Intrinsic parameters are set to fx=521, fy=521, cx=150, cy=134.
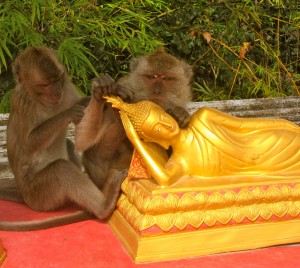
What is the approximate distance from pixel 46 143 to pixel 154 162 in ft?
2.69

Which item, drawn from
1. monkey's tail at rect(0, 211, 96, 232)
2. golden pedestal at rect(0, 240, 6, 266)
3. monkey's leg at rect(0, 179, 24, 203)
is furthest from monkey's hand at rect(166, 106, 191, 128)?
monkey's leg at rect(0, 179, 24, 203)

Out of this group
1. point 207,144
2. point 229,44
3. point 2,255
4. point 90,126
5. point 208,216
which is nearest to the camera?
point 2,255

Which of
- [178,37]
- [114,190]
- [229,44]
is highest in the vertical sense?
[114,190]

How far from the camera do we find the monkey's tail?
242cm

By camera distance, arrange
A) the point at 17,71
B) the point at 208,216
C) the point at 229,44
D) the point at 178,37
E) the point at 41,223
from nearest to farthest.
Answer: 1. the point at 208,216
2. the point at 41,223
3. the point at 17,71
4. the point at 178,37
5. the point at 229,44

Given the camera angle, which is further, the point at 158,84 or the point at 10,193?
the point at 10,193

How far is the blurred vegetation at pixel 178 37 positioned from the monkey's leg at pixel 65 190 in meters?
1.90

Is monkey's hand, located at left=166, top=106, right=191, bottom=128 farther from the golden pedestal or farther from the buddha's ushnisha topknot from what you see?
the golden pedestal

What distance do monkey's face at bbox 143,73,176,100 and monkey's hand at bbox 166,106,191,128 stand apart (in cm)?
22

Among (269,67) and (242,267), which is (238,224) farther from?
(269,67)

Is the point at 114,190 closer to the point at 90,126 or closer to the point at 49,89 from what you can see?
the point at 90,126

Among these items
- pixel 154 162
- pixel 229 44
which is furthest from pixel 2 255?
pixel 229 44

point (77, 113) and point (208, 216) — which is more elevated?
point (77, 113)

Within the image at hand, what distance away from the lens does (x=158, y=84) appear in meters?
2.71
